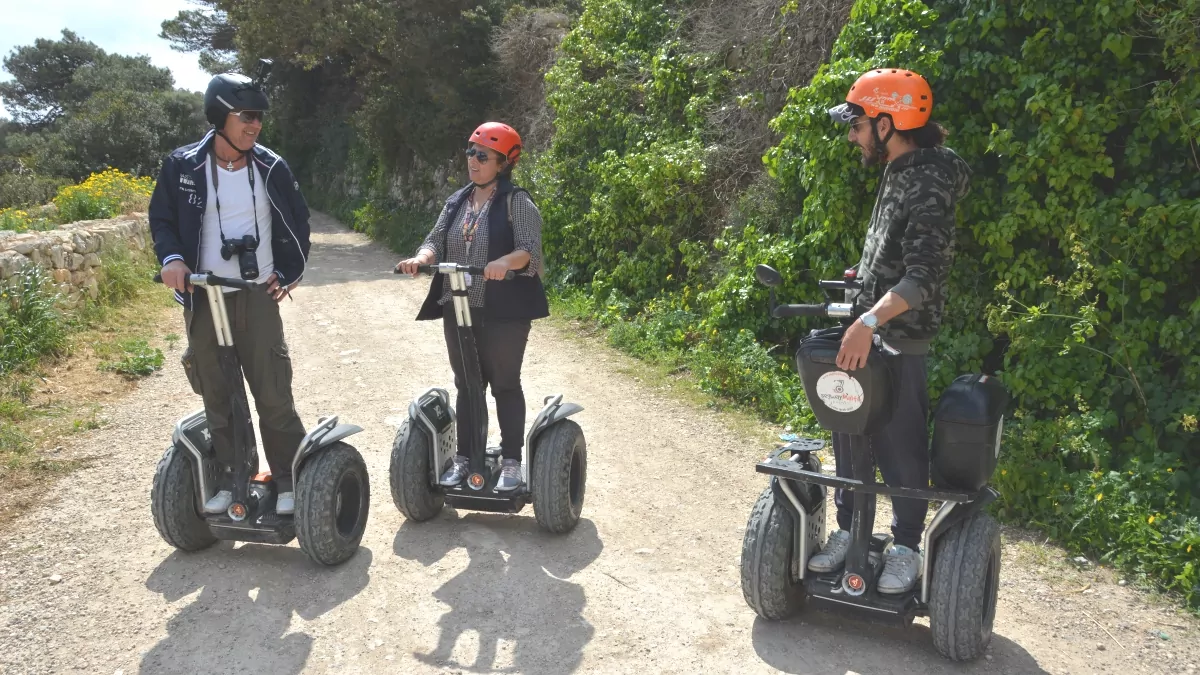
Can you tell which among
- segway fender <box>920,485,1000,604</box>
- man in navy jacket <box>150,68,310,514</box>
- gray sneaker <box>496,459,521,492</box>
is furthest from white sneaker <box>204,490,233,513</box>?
segway fender <box>920,485,1000,604</box>

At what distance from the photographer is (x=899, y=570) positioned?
3.42 meters

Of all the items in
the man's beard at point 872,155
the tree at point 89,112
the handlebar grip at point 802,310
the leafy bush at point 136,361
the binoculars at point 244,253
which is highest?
the tree at point 89,112

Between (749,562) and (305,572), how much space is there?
1.99 m

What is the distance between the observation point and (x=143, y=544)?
4.55 meters

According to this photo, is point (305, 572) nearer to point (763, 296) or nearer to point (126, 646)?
point (126, 646)

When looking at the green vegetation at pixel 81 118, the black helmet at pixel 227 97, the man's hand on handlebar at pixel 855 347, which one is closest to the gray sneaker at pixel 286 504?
the black helmet at pixel 227 97

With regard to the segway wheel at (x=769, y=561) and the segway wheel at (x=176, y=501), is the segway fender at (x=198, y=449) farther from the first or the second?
the segway wheel at (x=769, y=561)

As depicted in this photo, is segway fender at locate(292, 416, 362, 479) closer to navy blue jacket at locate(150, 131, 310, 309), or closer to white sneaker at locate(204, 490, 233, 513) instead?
white sneaker at locate(204, 490, 233, 513)

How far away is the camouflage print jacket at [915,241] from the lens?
316 cm

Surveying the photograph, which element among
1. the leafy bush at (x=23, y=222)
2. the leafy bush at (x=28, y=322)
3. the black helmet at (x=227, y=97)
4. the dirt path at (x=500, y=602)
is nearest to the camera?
the dirt path at (x=500, y=602)

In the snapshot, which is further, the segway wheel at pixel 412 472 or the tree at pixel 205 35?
the tree at pixel 205 35

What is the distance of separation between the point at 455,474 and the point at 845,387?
2146mm

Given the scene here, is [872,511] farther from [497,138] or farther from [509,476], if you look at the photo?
[497,138]

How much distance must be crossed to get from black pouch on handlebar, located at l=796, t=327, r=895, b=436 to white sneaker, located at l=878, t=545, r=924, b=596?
0.55 m
